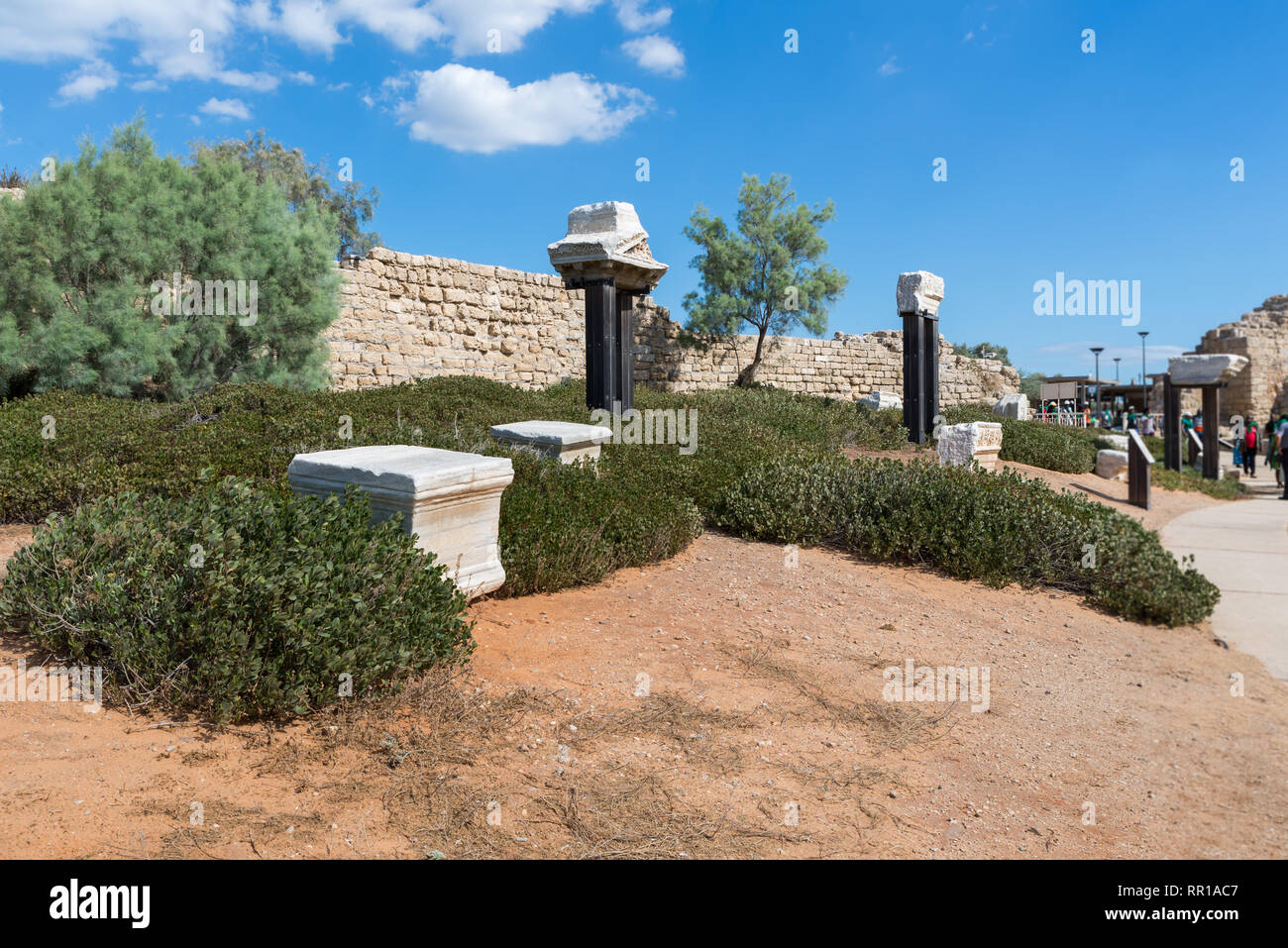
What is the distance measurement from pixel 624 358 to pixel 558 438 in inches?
192

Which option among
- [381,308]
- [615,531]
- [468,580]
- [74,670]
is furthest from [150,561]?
[381,308]

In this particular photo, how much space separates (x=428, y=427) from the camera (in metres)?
8.02

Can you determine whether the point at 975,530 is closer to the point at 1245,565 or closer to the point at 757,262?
the point at 1245,565

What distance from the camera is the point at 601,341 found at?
10.7 metres

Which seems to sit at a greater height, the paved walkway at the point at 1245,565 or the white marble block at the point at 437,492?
the white marble block at the point at 437,492

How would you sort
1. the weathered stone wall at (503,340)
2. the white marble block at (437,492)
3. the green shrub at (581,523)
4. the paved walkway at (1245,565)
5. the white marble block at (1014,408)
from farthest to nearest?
1. the white marble block at (1014,408)
2. the weathered stone wall at (503,340)
3. the paved walkway at (1245,565)
4. the green shrub at (581,523)
5. the white marble block at (437,492)

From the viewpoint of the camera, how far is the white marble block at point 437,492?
3832 millimetres

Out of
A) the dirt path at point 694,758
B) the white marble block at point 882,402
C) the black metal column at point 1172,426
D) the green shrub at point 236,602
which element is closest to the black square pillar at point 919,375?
the white marble block at point 882,402

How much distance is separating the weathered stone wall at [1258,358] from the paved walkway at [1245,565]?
64.3ft

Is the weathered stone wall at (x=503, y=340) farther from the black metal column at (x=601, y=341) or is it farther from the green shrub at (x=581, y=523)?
the green shrub at (x=581, y=523)

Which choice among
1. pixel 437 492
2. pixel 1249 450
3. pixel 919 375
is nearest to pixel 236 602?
pixel 437 492

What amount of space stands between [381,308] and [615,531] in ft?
33.3

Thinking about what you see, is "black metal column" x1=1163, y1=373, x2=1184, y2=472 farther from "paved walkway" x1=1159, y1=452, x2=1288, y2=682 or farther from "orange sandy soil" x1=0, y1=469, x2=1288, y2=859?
"orange sandy soil" x1=0, y1=469, x2=1288, y2=859

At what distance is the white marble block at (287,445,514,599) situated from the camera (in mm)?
3832
